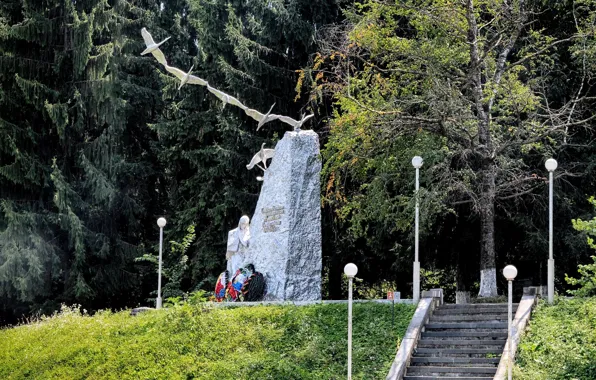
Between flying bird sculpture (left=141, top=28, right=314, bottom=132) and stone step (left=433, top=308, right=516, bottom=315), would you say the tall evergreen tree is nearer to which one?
flying bird sculpture (left=141, top=28, right=314, bottom=132)

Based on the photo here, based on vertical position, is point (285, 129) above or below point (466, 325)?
above

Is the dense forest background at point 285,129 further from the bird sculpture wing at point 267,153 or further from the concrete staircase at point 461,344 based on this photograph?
the concrete staircase at point 461,344

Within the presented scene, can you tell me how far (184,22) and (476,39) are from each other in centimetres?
1680

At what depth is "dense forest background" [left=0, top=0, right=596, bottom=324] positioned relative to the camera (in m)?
24.4

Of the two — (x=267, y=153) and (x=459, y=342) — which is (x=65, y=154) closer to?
(x=267, y=153)

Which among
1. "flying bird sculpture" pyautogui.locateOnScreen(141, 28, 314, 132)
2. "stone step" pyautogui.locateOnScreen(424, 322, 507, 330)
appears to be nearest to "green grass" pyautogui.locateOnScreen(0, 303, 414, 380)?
"stone step" pyautogui.locateOnScreen(424, 322, 507, 330)

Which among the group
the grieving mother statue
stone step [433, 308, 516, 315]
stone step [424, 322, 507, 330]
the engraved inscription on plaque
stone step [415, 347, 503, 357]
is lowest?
stone step [415, 347, 503, 357]

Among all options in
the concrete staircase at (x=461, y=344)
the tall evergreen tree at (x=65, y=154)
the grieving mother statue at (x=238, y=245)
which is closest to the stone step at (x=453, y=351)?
the concrete staircase at (x=461, y=344)

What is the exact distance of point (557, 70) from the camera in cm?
2748

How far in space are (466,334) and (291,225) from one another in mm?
5471

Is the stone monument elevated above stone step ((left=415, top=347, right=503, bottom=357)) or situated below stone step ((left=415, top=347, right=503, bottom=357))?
above

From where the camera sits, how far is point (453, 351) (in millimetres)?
18938

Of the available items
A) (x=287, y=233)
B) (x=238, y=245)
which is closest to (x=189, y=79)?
(x=238, y=245)

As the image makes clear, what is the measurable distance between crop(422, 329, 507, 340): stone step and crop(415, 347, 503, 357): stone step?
0.55 metres
